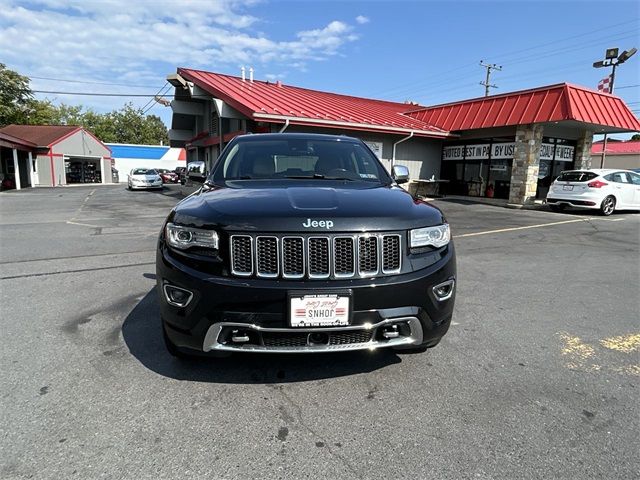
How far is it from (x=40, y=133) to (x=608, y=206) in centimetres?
4552

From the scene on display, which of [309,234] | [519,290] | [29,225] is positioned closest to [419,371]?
[309,234]

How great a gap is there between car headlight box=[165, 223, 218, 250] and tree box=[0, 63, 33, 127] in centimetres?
5435

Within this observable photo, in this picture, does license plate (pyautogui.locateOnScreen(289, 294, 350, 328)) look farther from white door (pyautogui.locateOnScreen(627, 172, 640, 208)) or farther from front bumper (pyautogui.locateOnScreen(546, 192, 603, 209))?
white door (pyautogui.locateOnScreen(627, 172, 640, 208))

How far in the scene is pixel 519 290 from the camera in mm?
4984

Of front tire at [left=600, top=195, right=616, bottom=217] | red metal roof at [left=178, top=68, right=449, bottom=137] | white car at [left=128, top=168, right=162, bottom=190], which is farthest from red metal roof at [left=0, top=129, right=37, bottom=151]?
front tire at [left=600, top=195, right=616, bottom=217]

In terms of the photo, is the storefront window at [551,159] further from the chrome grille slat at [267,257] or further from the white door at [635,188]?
the chrome grille slat at [267,257]

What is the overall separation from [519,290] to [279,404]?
366cm

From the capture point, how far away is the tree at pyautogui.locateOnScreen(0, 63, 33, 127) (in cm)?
4516

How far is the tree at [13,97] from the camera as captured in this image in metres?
45.2

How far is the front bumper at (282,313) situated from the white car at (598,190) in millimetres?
13480

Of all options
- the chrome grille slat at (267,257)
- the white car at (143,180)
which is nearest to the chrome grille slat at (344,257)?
the chrome grille slat at (267,257)

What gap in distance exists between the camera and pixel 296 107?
1552 centimetres

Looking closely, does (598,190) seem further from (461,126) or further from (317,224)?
(317,224)

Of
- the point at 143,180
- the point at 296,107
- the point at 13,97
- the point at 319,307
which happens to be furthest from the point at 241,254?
the point at 13,97
